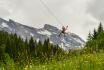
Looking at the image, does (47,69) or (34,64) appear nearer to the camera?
(47,69)

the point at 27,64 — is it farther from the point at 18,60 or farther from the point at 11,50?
the point at 11,50

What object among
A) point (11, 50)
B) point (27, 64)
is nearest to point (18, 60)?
point (27, 64)

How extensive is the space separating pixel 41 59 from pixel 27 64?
3.01 ft

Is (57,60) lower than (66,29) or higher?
lower

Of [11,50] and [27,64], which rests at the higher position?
[11,50]

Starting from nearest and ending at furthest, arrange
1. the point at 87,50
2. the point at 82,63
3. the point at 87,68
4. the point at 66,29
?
the point at 87,68, the point at 82,63, the point at 66,29, the point at 87,50

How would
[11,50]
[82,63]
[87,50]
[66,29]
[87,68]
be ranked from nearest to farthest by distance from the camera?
1. [87,68]
2. [82,63]
3. [66,29]
4. [87,50]
5. [11,50]

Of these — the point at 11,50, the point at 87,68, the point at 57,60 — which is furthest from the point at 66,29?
the point at 11,50

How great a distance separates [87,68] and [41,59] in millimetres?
2377

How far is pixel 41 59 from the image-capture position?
1069 cm

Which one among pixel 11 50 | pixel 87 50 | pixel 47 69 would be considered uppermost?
pixel 11 50

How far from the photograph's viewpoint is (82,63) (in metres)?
9.34

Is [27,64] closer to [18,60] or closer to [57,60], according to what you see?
[18,60]

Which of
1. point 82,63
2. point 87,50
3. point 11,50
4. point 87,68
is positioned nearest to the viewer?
point 87,68
